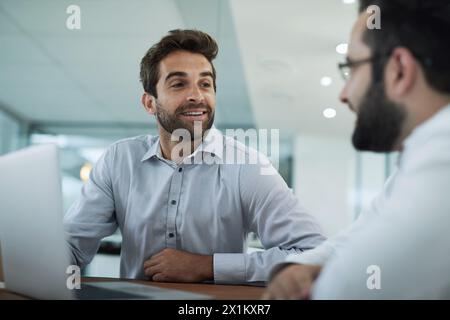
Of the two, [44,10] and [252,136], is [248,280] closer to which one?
[44,10]

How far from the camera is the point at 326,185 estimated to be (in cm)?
650

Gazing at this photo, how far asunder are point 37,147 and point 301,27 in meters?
2.52

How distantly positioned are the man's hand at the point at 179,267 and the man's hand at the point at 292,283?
0.40 meters

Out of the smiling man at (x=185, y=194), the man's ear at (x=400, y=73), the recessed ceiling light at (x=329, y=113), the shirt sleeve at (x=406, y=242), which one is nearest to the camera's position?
the shirt sleeve at (x=406, y=242)

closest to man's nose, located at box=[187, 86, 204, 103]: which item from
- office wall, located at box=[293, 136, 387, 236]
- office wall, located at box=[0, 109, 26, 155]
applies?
office wall, located at box=[0, 109, 26, 155]

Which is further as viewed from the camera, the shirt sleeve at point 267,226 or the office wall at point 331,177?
the office wall at point 331,177

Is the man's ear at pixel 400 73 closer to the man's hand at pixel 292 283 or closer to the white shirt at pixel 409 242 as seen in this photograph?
the white shirt at pixel 409 242

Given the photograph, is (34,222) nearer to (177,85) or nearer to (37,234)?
(37,234)

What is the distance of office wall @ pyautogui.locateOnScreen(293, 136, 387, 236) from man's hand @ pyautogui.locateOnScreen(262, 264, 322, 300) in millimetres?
5370

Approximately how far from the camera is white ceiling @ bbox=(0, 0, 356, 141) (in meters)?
2.88

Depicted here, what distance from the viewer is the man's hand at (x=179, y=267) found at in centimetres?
110

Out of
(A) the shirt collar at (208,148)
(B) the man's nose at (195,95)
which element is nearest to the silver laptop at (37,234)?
(A) the shirt collar at (208,148)

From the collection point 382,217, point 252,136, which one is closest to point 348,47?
point 382,217

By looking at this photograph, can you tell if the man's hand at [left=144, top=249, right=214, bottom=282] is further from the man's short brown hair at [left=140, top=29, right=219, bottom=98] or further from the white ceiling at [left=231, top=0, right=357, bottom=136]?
the white ceiling at [left=231, top=0, right=357, bottom=136]
